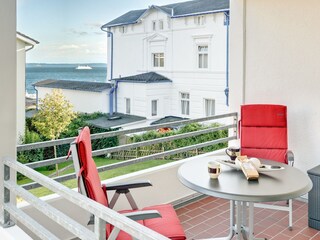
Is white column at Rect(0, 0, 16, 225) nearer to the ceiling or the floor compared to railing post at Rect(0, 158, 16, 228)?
nearer to the ceiling

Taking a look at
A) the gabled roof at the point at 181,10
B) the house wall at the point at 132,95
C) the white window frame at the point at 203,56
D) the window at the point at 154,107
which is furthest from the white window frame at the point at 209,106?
the gabled roof at the point at 181,10

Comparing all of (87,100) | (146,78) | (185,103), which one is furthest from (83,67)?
(185,103)

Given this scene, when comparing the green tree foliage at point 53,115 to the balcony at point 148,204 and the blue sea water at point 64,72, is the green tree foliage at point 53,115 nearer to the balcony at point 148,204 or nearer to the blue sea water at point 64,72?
the blue sea water at point 64,72

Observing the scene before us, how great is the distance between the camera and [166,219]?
1971 millimetres

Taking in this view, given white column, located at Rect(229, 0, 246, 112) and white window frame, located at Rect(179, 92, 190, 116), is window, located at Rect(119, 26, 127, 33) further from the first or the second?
white column, located at Rect(229, 0, 246, 112)

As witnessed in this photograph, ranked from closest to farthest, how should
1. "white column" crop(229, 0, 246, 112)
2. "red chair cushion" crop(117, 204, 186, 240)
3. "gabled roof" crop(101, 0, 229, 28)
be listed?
"red chair cushion" crop(117, 204, 186, 240) < "white column" crop(229, 0, 246, 112) < "gabled roof" crop(101, 0, 229, 28)

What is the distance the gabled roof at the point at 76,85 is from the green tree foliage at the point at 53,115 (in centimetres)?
25

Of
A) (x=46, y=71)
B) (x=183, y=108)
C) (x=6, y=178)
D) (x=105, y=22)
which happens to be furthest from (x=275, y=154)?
(x=105, y=22)

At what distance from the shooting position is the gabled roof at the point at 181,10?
20.7 feet

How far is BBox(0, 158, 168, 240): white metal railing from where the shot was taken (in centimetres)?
118

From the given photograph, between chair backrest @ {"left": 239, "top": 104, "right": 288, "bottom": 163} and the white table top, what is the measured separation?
34.0 inches

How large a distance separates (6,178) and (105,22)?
5.96 meters

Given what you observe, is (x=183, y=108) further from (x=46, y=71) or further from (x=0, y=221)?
(x=0, y=221)

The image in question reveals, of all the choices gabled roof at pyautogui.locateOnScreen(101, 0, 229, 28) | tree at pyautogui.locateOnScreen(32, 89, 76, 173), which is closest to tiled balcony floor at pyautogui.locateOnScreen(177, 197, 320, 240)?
tree at pyautogui.locateOnScreen(32, 89, 76, 173)
